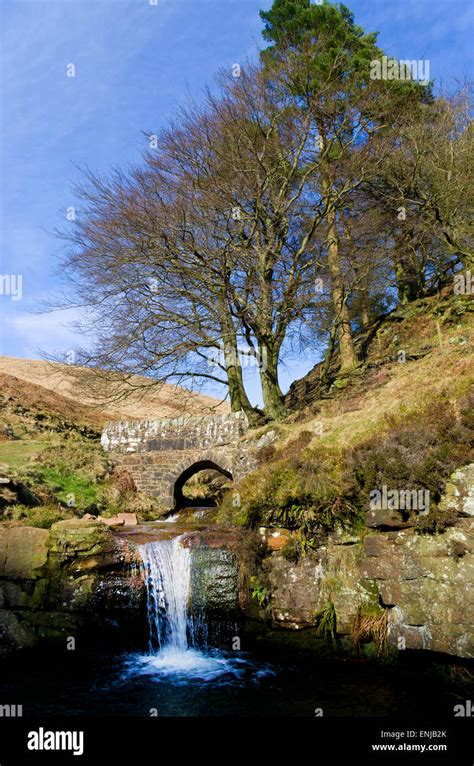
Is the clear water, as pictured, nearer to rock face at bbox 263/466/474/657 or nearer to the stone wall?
rock face at bbox 263/466/474/657

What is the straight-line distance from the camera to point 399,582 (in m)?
7.82

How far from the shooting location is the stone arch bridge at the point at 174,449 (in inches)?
611

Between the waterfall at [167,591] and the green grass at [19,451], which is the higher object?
the green grass at [19,451]

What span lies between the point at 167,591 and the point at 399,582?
421 centimetres

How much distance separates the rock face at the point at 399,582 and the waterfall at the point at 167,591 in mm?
1627

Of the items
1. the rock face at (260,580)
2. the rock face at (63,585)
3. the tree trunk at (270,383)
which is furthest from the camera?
the tree trunk at (270,383)

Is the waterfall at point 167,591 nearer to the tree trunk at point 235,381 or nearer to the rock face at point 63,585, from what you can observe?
the rock face at point 63,585

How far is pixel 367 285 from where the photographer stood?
18.2 meters

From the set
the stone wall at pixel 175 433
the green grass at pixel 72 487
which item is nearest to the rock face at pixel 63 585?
the green grass at pixel 72 487

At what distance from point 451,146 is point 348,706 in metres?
15.8

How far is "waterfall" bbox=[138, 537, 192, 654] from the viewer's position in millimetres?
9172

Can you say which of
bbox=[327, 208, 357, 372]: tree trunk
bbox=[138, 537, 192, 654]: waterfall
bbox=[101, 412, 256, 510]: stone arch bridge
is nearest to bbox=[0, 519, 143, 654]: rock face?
bbox=[138, 537, 192, 654]: waterfall

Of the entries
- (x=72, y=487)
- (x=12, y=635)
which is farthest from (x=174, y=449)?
(x=12, y=635)

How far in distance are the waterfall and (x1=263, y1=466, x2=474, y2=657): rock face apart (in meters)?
1.63
